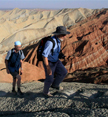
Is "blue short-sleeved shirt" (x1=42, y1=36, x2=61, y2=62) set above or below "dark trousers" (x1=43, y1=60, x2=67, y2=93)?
above

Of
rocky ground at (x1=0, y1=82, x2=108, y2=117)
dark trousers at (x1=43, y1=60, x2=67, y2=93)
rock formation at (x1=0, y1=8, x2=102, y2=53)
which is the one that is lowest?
rocky ground at (x1=0, y1=82, x2=108, y2=117)

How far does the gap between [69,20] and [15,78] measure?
64.5m

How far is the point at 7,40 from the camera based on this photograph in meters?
42.1

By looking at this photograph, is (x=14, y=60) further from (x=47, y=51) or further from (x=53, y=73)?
(x=47, y=51)

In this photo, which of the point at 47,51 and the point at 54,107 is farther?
the point at 54,107

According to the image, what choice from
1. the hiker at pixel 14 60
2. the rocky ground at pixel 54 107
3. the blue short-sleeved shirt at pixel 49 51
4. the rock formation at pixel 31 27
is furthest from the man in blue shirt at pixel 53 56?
the rock formation at pixel 31 27

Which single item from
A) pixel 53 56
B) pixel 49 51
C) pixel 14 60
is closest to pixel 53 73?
pixel 53 56

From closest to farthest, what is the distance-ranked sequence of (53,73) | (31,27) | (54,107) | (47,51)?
(47,51) → (54,107) → (53,73) → (31,27)

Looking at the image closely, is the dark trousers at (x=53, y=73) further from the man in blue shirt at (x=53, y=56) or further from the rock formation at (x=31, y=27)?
the rock formation at (x=31, y=27)

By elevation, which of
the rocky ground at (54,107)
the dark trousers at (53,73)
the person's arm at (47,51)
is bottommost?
the rocky ground at (54,107)

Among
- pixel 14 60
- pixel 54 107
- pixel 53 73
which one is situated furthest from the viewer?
pixel 14 60

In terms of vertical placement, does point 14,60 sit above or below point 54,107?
above

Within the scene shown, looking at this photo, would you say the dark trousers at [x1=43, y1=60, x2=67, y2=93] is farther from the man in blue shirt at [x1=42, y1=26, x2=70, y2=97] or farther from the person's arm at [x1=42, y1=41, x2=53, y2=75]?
the person's arm at [x1=42, y1=41, x2=53, y2=75]

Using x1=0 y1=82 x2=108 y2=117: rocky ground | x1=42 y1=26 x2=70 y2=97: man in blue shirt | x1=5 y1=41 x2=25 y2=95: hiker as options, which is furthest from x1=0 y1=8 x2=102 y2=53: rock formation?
x1=42 y1=26 x2=70 y2=97: man in blue shirt
